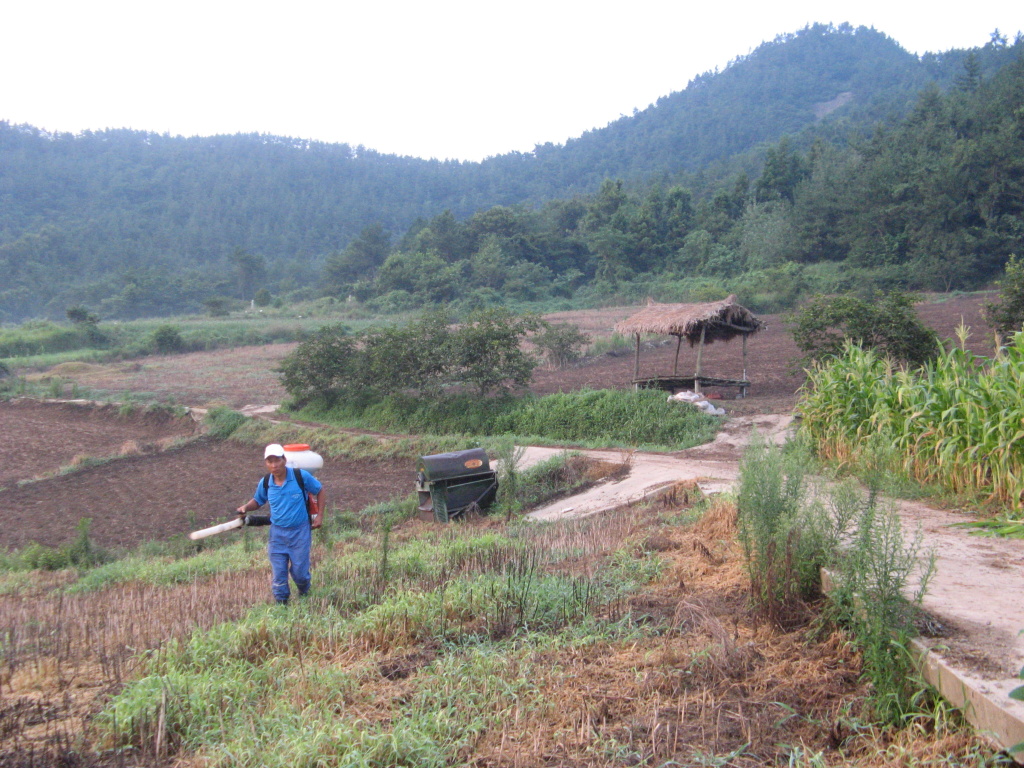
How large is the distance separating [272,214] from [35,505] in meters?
106

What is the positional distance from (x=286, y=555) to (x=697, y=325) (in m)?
13.3

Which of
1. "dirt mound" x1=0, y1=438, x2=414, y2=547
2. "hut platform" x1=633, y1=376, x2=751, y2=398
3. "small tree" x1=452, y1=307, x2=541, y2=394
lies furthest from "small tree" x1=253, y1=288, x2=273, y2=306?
"hut platform" x1=633, y1=376, x2=751, y2=398

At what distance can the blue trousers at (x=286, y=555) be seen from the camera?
6.12m

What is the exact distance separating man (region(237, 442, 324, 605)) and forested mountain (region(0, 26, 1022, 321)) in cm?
3954

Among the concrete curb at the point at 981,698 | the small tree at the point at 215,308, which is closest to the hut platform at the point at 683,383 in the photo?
the concrete curb at the point at 981,698

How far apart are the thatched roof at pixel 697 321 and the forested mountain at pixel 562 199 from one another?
83.3ft

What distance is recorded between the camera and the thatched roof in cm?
1745

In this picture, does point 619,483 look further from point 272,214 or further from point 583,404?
point 272,214

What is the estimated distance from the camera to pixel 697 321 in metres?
17.3

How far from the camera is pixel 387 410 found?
20094 mm

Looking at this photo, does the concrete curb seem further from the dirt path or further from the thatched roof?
the thatched roof

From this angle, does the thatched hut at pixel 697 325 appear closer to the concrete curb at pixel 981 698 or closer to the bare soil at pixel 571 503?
the bare soil at pixel 571 503

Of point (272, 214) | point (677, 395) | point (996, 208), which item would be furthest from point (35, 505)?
point (272, 214)

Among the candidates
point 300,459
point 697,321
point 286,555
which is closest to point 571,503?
point 300,459
